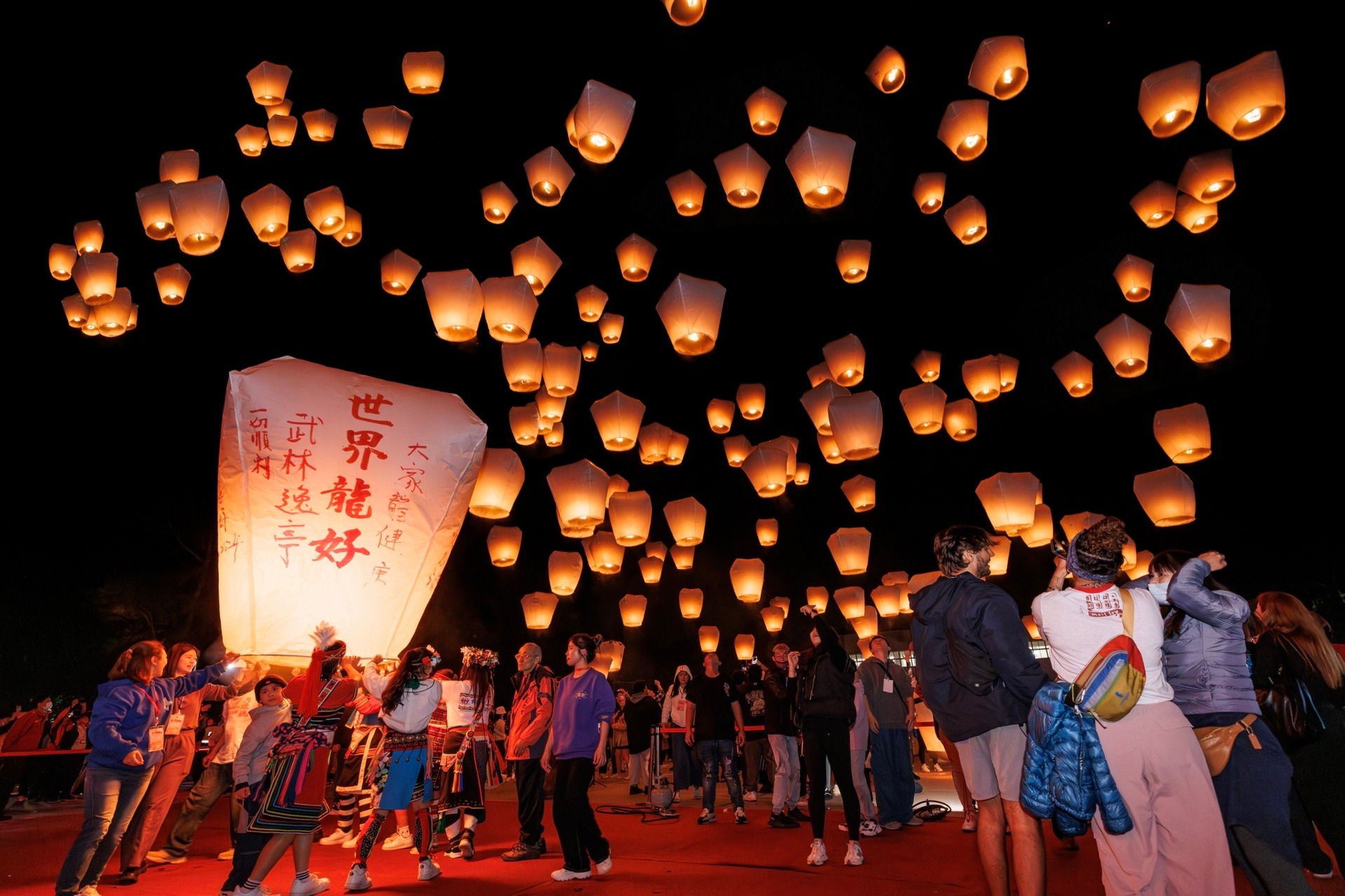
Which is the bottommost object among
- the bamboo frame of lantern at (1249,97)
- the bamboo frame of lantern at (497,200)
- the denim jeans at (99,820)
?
the denim jeans at (99,820)

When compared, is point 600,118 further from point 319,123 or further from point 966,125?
point 319,123

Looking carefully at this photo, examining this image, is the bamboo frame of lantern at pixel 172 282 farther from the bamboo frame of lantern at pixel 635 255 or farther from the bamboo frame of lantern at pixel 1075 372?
the bamboo frame of lantern at pixel 1075 372

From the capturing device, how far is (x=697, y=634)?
20.3m

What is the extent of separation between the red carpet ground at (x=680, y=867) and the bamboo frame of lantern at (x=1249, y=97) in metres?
5.75

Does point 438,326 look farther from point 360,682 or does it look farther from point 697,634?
point 697,634

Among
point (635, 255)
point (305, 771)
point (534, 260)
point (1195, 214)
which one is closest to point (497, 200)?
point (534, 260)

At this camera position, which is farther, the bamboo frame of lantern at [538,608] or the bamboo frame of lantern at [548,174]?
the bamboo frame of lantern at [538,608]

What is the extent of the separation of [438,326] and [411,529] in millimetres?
3764

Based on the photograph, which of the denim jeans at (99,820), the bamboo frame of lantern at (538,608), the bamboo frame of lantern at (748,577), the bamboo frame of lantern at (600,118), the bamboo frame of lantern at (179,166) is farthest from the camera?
the bamboo frame of lantern at (538,608)

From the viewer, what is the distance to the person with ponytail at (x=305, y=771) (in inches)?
153

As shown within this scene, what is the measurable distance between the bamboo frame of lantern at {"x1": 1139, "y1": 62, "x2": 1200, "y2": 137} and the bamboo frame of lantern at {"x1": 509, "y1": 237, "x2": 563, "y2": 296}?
20.2 ft

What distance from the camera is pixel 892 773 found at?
246 inches

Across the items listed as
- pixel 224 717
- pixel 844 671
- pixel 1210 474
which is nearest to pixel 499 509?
pixel 224 717

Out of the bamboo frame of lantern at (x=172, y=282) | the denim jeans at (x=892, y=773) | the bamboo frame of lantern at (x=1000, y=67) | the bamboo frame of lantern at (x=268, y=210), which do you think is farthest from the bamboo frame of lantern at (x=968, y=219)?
the bamboo frame of lantern at (x=172, y=282)
